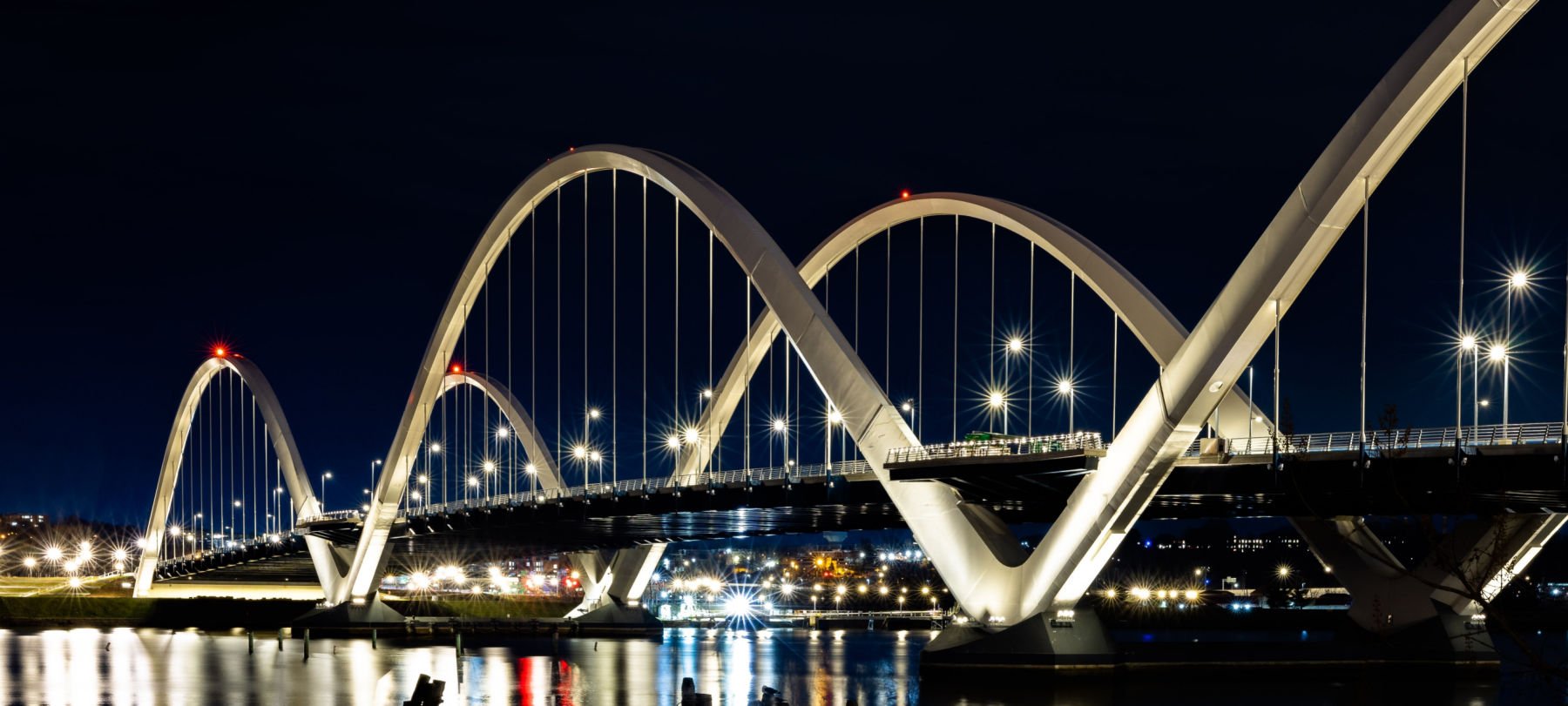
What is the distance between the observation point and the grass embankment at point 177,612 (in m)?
105

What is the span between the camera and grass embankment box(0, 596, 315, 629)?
105 m

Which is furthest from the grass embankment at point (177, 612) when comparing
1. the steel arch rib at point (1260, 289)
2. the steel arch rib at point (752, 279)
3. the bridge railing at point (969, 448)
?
the steel arch rib at point (1260, 289)

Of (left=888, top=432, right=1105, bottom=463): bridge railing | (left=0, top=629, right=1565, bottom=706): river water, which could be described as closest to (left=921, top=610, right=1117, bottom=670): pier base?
(left=0, top=629, right=1565, bottom=706): river water

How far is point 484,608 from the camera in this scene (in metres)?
117

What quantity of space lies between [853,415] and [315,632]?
51.3 m

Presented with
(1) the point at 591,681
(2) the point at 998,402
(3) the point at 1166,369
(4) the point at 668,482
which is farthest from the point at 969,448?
(4) the point at 668,482

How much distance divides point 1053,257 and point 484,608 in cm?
6731

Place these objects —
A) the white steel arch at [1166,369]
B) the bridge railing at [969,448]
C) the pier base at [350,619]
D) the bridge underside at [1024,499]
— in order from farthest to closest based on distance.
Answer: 1. the pier base at [350,619]
2. the bridge railing at [969,448]
3. the bridge underside at [1024,499]
4. the white steel arch at [1166,369]

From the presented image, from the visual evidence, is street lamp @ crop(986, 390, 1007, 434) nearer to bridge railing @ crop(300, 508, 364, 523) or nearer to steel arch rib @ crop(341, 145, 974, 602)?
steel arch rib @ crop(341, 145, 974, 602)

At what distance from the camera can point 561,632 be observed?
92562 millimetres

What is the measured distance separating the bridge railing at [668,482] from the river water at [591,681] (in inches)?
258

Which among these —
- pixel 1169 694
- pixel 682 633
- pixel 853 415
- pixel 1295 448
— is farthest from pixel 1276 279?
pixel 682 633

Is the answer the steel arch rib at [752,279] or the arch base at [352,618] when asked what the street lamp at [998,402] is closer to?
the steel arch rib at [752,279]

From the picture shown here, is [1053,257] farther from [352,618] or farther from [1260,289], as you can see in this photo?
[352,618]
